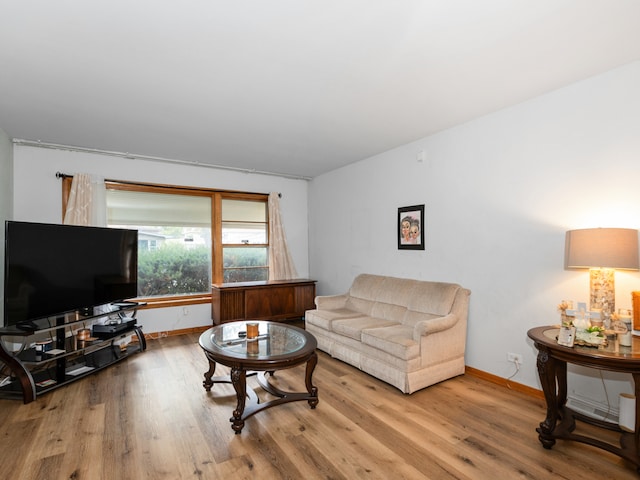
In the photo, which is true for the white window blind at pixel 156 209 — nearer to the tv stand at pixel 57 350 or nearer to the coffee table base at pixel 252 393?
the tv stand at pixel 57 350

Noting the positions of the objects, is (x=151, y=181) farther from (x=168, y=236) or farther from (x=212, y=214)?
(x=212, y=214)

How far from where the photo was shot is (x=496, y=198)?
3152mm

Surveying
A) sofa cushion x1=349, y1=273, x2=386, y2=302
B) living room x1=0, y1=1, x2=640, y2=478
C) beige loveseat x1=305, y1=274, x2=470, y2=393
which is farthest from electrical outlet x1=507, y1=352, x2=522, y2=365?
sofa cushion x1=349, y1=273, x2=386, y2=302

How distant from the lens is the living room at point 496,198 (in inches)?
96.2

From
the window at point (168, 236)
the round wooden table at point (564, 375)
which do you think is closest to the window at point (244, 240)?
the window at point (168, 236)

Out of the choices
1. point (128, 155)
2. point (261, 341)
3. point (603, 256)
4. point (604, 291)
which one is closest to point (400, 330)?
point (261, 341)

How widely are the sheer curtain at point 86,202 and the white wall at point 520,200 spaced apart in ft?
12.5

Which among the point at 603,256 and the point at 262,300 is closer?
the point at 603,256

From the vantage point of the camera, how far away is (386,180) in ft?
14.5

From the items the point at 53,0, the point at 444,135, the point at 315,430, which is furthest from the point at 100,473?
the point at 444,135

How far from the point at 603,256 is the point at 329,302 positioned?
115 inches

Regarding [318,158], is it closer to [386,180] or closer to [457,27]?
[386,180]

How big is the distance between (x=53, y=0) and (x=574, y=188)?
12.0 ft

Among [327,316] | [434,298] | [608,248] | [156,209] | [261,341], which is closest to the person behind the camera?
[608,248]
